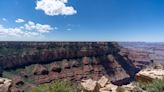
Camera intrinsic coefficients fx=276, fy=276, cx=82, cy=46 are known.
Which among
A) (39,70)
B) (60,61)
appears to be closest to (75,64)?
(60,61)

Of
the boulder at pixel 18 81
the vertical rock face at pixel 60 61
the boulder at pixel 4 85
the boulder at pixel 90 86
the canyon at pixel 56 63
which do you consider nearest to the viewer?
the boulder at pixel 4 85

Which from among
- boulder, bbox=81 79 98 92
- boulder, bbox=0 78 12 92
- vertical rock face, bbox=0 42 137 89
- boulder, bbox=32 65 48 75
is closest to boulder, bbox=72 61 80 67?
vertical rock face, bbox=0 42 137 89

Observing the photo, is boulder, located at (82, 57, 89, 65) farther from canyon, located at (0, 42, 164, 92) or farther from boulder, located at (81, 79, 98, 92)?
boulder, located at (81, 79, 98, 92)

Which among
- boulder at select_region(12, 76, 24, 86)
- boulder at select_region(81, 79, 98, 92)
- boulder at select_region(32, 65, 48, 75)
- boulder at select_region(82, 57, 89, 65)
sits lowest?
boulder at select_region(12, 76, 24, 86)

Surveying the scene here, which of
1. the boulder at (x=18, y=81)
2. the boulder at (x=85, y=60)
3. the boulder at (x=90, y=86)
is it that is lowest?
the boulder at (x=18, y=81)

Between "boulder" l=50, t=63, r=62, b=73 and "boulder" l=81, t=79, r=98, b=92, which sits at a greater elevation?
"boulder" l=81, t=79, r=98, b=92

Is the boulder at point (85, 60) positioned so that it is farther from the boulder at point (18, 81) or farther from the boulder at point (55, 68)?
the boulder at point (18, 81)

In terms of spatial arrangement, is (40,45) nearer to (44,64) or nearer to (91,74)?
(44,64)

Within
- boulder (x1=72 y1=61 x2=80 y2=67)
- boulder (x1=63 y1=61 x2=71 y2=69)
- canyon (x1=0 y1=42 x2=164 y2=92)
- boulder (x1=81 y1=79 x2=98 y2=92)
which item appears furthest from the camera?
boulder (x1=72 y1=61 x2=80 y2=67)

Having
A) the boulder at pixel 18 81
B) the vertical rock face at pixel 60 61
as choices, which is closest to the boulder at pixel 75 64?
the vertical rock face at pixel 60 61

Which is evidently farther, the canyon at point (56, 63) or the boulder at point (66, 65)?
the boulder at point (66, 65)
